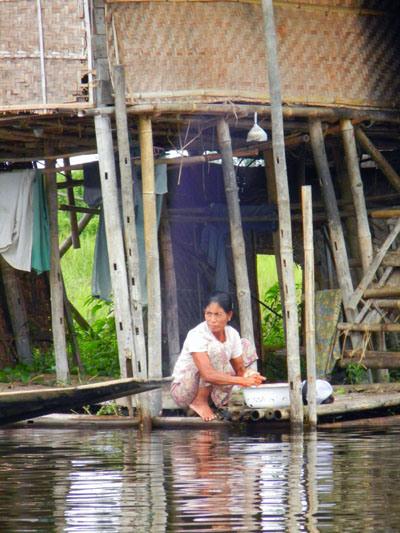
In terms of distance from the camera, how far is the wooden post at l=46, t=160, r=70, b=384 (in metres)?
14.1

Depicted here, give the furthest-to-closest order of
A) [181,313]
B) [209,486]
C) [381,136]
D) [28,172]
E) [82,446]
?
[181,313] < [381,136] < [28,172] < [82,446] < [209,486]

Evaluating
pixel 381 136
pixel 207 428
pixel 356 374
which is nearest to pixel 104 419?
pixel 207 428

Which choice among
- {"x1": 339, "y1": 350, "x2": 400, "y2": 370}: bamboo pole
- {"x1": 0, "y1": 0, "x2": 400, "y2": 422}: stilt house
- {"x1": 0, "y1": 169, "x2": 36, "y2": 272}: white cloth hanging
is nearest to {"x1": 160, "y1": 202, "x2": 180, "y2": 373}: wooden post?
{"x1": 0, "y1": 0, "x2": 400, "y2": 422}: stilt house

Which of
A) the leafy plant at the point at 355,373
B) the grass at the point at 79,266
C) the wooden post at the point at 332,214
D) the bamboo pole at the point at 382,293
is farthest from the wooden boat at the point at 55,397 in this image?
the grass at the point at 79,266

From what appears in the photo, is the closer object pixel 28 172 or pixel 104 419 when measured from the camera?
pixel 104 419

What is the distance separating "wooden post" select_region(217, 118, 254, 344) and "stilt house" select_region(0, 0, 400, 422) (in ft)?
Result: 0.04

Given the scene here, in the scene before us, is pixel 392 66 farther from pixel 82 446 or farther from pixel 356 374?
pixel 82 446

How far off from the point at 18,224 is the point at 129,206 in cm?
235

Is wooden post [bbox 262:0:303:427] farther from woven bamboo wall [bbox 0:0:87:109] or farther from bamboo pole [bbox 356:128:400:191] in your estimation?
bamboo pole [bbox 356:128:400:191]

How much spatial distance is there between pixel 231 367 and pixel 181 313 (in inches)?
187

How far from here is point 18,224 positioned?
14.2 m

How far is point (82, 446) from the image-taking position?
10703mm

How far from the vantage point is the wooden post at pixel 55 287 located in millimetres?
14148

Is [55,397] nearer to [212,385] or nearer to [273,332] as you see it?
[212,385]
